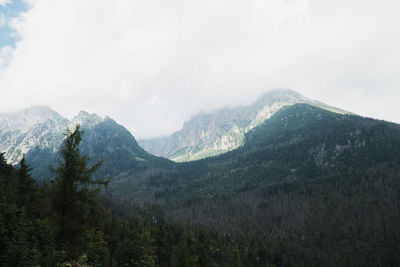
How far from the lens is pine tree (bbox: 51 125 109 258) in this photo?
21.8 m

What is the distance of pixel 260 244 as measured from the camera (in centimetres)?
16238

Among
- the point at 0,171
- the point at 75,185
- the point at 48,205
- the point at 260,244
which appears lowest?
the point at 260,244

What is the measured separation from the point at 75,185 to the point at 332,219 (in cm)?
21633

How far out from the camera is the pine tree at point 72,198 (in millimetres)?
21750

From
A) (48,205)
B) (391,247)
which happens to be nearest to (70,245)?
(48,205)

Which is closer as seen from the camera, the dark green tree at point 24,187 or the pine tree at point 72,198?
the pine tree at point 72,198

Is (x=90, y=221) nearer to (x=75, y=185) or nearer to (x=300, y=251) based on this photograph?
(x=75, y=185)

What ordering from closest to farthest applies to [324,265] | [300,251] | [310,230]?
[324,265], [300,251], [310,230]

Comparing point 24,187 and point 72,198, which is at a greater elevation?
point 24,187

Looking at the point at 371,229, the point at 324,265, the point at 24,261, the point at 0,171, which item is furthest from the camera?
the point at 371,229

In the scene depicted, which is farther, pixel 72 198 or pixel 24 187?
pixel 24 187

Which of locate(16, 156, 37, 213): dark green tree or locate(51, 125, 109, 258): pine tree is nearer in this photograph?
locate(51, 125, 109, 258): pine tree

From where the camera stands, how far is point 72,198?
21.9 metres

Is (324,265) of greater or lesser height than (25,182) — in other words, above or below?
below
